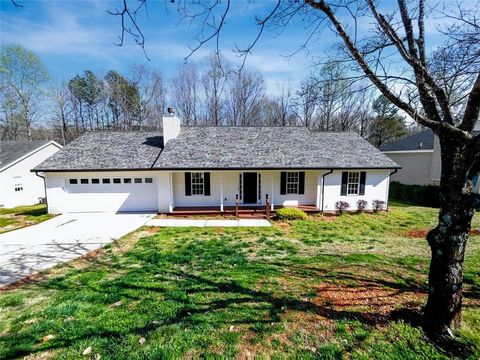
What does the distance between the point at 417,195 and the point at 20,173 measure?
28.2 metres

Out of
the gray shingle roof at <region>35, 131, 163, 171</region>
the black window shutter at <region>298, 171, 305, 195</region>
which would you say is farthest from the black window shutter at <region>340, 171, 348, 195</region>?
the gray shingle roof at <region>35, 131, 163, 171</region>

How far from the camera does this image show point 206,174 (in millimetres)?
12898

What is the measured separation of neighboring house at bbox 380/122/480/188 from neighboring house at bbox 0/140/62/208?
90.7ft

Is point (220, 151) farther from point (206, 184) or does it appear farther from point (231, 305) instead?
point (231, 305)

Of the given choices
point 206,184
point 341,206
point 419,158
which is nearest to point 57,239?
point 206,184

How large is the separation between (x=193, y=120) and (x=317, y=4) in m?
29.6

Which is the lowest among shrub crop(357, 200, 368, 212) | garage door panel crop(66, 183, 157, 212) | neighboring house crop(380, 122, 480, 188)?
shrub crop(357, 200, 368, 212)

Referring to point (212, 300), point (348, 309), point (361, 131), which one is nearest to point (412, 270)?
point (348, 309)

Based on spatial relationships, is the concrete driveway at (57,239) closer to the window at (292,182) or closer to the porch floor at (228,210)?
the porch floor at (228,210)

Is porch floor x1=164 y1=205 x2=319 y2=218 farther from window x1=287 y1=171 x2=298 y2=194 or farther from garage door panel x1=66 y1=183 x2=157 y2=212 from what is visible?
garage door panel x1=66 y1=183 x2=157 y2=212

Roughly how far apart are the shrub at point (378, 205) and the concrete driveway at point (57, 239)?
11.8m

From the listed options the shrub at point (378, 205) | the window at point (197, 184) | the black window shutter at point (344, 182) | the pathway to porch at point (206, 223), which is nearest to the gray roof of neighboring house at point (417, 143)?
the shrub at point (378, 205)

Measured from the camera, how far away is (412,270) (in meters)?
5.25

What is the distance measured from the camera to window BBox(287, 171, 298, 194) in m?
13.1
